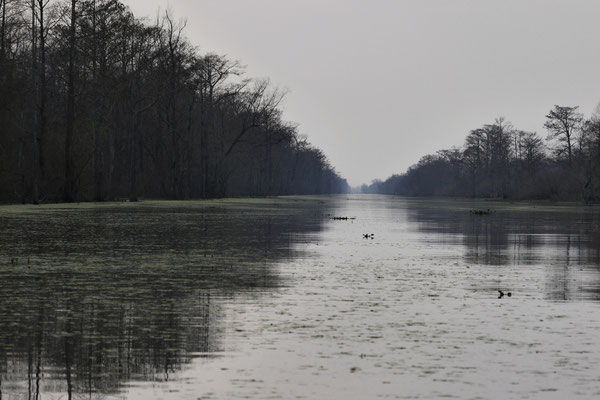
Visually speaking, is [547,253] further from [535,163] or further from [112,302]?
[535,163]

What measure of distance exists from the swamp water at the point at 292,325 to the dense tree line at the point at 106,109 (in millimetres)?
37010

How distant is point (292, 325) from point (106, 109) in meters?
64.4

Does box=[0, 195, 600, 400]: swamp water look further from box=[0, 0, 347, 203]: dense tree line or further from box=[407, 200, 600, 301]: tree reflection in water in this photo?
box=[0, 0, 347, 203]: dense tree line

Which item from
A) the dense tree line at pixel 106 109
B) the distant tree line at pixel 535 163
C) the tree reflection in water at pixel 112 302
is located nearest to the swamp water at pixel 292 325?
the tree reflection in water at pixel 112 302

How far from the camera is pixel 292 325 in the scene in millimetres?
10539

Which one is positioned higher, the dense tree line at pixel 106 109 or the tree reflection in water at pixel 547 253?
the dense tree line at pixel 106 109

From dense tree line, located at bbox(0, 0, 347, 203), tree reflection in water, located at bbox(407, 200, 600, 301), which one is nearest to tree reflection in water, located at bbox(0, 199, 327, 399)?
tree reflection in water, located at bbox(407, 200, 600, 301)

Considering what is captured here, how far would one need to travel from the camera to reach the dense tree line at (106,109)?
186 feet

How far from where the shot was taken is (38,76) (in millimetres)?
60562

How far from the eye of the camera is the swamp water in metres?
7.42

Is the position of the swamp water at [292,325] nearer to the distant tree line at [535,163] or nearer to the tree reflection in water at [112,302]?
the tree reflection in water at [112,302]

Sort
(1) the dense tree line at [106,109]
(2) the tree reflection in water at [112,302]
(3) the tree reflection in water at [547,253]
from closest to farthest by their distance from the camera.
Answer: (2) the tree reflection in water at [112,302]
(3) the tree reflection in water at [547,253]
(1) the dense tree line at [106,109]

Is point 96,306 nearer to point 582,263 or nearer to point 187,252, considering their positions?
point 187,252

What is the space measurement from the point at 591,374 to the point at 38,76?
58140 millimetres
